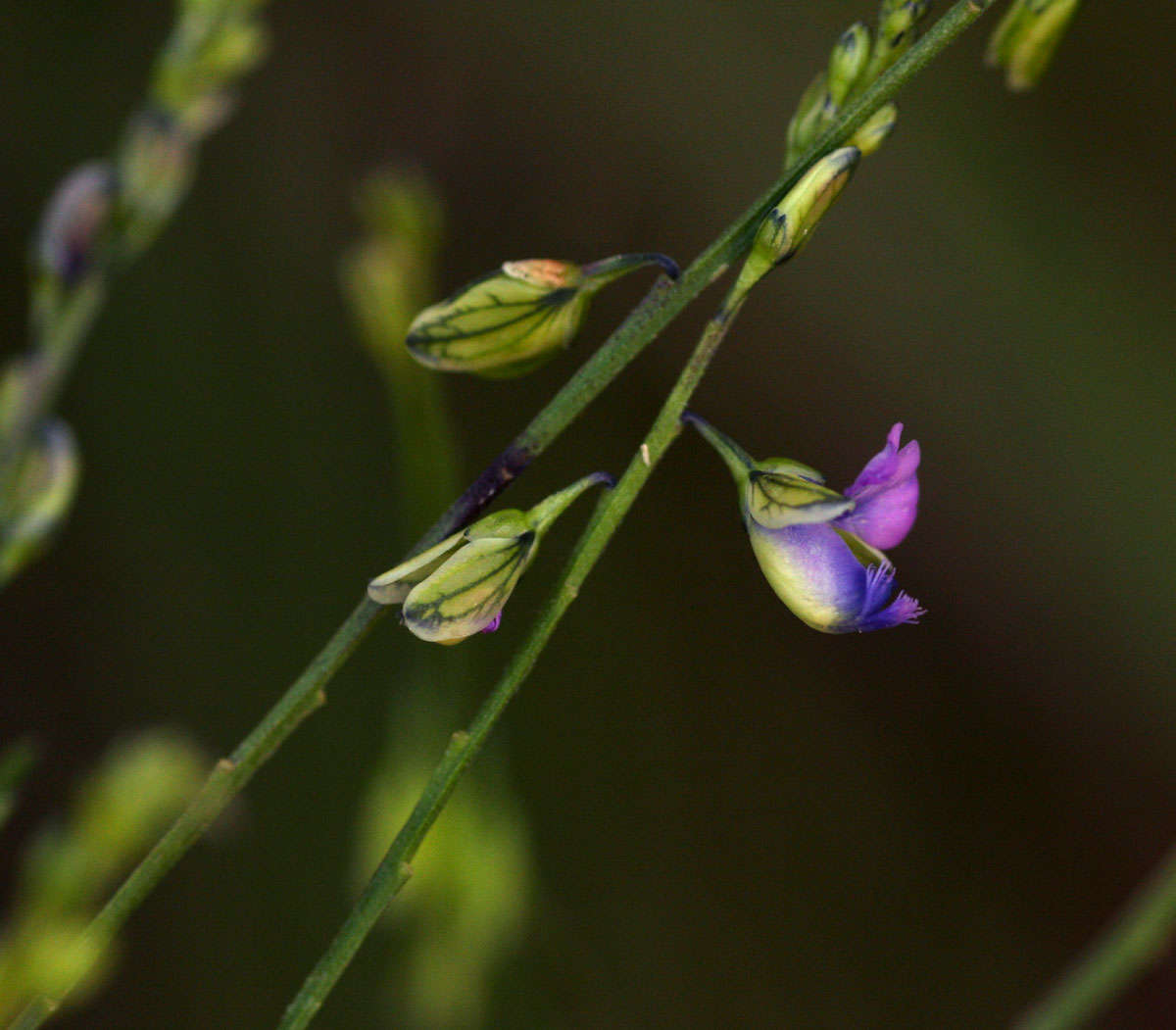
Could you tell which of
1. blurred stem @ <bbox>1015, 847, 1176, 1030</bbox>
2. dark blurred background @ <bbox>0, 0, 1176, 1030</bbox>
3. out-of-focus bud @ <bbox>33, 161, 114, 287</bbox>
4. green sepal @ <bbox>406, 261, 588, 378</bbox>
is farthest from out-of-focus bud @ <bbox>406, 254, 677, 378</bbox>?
dark blurred background @ <bbox>0, 0, 1176, 1030</bbox>

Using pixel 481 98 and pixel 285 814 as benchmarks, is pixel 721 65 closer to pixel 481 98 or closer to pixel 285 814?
pixel 481 98

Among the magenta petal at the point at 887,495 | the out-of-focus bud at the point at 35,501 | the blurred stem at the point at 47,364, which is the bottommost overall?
the magenta petal at the point at 887,495

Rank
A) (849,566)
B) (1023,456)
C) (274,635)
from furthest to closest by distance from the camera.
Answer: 1. (1023,456)
2. (274,635)
3. (849,566)

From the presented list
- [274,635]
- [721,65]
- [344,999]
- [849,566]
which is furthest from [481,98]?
[849,566]

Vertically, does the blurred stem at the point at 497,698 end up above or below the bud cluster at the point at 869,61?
below

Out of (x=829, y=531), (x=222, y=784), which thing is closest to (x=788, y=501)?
(x=829, y=531)

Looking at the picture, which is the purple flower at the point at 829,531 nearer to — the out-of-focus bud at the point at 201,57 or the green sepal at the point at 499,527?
the green sepal at the point at 499,527

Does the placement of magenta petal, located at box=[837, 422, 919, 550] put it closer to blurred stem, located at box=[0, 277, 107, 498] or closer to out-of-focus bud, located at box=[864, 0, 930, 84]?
out-of-focus bud, located at box=[864, 0, 930, 84]

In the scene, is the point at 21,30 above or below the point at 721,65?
above

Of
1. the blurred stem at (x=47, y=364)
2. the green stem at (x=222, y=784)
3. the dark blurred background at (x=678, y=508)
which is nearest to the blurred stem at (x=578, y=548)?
the green stem at (x=222, y=784)
